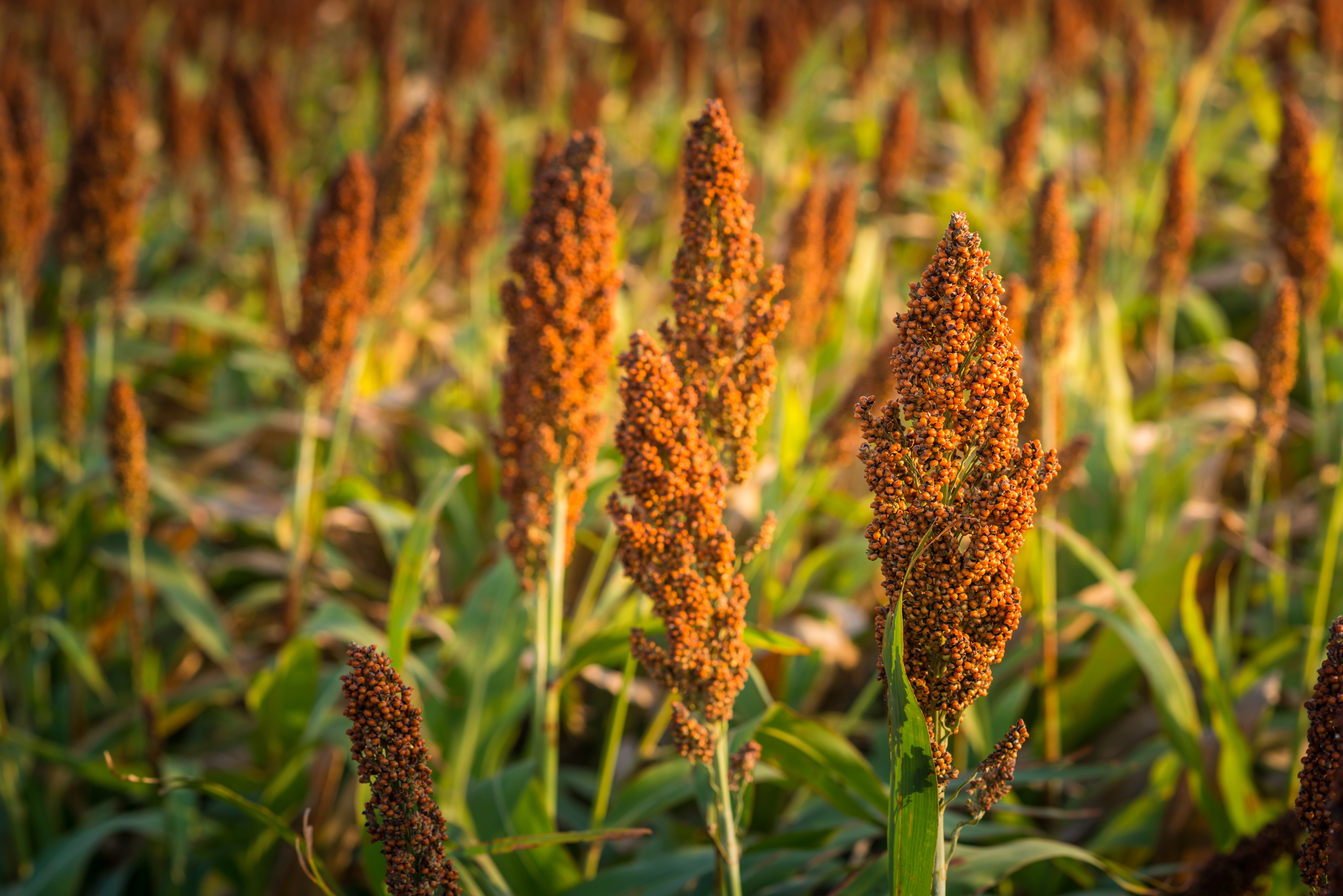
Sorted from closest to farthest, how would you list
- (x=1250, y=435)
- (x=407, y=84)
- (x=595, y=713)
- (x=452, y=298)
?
1. (x=1250, y=435)
2. (x=595, y=713)
3. (x=452, y=298)
4. (x=407, y=84)

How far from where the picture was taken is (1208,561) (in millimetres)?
3857

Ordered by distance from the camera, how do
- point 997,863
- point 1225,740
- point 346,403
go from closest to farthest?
point 997,863 < point 1225,740 < point 346,403

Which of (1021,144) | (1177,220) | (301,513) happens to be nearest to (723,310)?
(301,513)

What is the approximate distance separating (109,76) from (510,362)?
2.77 m

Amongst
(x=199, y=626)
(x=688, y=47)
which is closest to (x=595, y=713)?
(x=199, y=626)

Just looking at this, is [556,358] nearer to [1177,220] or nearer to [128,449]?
[128,449]

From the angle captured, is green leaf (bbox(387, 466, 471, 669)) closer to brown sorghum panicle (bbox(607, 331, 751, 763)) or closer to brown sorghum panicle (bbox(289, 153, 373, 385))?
brown sorghum panicle (bbox(607, 331, 751, 763))

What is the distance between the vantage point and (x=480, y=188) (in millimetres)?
4551

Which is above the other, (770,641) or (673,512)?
(673,512)

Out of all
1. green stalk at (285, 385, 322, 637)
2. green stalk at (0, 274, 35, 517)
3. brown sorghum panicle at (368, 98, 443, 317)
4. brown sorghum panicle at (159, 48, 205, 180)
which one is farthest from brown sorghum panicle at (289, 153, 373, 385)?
brown sorghum panicle at (159, 48, 205, 180)

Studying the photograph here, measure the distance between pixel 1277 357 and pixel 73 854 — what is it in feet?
12.7

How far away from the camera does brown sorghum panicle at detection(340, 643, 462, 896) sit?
1445 mm

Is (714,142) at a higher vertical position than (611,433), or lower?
higher

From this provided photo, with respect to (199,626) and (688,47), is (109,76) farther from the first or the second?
(688,47)
